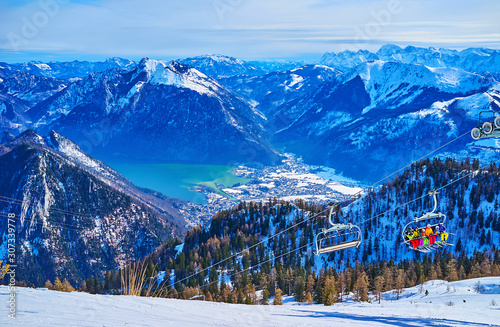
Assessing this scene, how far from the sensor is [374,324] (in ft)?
97.6

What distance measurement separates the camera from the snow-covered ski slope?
81.8 feet

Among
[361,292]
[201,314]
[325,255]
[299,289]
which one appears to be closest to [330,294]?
[361,292]

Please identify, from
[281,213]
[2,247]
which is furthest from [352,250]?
[2,247]

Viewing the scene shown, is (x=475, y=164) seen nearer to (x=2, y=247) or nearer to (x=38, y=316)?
(x=38, y=316)

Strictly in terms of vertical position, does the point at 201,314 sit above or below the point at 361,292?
below

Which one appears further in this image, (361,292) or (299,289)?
(299,289)

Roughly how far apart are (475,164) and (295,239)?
7324cm

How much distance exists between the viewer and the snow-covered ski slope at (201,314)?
24944mm

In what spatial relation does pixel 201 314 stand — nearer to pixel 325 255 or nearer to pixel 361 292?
pixel 361 292

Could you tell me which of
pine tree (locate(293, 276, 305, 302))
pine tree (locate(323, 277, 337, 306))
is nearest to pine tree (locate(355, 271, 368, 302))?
pine tree (locate(323, 277, 337, 306))

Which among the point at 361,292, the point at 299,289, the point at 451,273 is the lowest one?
the point at 361,292

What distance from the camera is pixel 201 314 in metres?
30.5

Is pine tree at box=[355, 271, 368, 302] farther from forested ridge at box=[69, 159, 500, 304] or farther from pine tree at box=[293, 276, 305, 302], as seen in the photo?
pine tree at box=[293, 276, 305, 302]

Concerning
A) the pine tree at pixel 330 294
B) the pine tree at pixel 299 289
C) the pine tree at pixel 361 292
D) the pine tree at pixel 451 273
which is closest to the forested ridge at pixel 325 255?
the pine tree at pixel 299 289
